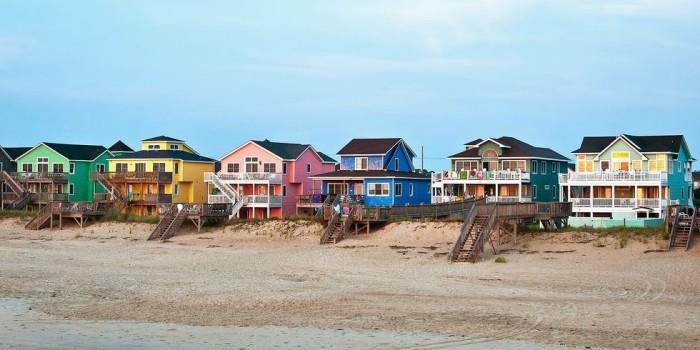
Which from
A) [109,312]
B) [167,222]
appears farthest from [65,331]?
[167,222]

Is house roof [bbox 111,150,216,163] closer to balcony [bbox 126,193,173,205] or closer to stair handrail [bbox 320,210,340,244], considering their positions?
balcony [bbox 126,193,173,205]

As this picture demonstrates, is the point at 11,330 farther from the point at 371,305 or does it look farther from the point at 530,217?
the point at 530,217

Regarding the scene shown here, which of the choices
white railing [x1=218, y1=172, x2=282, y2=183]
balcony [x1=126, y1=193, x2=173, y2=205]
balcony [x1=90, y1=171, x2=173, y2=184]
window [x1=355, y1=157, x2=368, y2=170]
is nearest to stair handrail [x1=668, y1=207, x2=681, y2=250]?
window [x1=355, y1=157, x2=368, y2=170]

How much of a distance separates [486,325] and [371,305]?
202 inches

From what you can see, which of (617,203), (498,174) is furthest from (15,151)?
(617,203)

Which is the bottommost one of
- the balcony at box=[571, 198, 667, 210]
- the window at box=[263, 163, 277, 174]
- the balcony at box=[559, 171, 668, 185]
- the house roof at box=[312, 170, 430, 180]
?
the balcony at box=[571, 198, 667, 210]

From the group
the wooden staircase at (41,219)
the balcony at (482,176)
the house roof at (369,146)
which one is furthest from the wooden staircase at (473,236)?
the wooden staircase at (41,219)

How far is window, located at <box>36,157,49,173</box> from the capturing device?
76000 mm

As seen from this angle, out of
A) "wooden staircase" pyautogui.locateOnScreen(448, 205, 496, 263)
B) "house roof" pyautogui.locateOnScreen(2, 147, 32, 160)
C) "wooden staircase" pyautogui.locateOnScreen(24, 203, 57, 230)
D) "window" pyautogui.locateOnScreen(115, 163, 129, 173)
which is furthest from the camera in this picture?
"house roof" pyautogui.locateOnScreen(2, 147, 32, 160)

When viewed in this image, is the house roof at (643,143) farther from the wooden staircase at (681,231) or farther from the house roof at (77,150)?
the house roof at (77,150)

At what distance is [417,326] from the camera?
83.4 feet

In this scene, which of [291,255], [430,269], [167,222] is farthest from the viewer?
[167,222]

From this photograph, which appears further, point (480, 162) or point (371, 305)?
point (480, 162)

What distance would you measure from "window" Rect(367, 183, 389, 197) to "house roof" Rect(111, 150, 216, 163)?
15.8m
